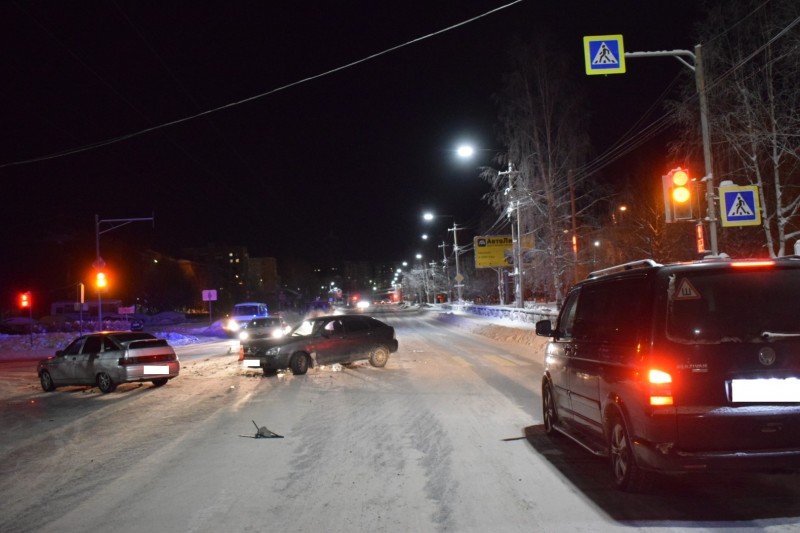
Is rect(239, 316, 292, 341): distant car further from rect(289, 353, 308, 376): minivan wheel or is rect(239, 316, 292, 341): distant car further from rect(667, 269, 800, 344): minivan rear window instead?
rect(667, 269, 800, 344): minivan rear window

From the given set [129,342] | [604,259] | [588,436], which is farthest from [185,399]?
[604,259]

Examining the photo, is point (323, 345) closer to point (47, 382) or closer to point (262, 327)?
point (47, 382)

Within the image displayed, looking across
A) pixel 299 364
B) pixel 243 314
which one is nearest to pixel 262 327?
pixel 299 364

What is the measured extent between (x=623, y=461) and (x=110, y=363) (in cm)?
1187

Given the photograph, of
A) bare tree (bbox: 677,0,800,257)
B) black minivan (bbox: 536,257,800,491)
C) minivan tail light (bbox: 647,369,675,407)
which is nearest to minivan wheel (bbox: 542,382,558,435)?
black minivan (bbox: 536,257,800,491)

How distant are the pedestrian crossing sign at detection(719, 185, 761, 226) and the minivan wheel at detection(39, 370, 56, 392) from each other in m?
15.9

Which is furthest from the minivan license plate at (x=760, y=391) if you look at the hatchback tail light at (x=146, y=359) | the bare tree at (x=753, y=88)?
the bare tree at (x=753, y=88)

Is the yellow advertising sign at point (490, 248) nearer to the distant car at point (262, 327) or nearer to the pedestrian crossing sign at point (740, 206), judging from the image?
the distant car at point (262, 327)

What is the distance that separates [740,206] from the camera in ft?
44.8

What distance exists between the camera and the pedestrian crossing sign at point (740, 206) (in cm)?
1359

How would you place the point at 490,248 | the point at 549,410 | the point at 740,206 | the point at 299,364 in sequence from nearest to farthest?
the point at 549,410
the point at 740,206
the point at 299,364
the point at 490,248

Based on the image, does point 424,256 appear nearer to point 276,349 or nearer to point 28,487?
point 276,349

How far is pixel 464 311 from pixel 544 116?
84.1 ft

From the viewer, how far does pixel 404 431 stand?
8484 millimetres
